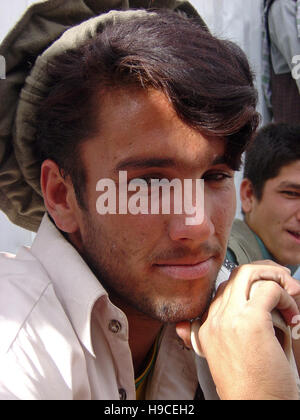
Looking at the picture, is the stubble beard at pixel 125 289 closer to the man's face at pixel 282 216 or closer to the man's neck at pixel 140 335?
the man's neck at pixel 140 335

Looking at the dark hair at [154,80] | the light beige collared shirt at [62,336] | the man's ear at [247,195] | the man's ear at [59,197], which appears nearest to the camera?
the light beige collared shirt at [62,336]

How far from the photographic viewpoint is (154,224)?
41.9 inches

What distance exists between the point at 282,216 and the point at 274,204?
0.07m

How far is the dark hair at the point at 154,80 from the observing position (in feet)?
3.65

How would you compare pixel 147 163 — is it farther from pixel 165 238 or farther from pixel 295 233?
pixel 295 233

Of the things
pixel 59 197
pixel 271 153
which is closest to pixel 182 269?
pixel 59 197

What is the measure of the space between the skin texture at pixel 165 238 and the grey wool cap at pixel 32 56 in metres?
0.26

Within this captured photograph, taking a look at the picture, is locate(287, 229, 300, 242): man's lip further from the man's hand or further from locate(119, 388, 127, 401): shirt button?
locate(119, 388, 127, 401): shirt button

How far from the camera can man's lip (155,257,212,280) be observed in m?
1.06

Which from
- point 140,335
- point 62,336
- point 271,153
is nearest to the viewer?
point 62,336

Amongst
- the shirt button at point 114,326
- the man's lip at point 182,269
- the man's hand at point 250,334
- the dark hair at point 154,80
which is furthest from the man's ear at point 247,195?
the shirt button at point 114,326

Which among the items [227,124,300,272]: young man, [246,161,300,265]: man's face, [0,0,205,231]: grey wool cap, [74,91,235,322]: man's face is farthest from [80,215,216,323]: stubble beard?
[246,161,300,265]: man's face

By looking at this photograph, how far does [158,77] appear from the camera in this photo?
110 centimetres

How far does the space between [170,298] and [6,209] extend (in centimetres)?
80
